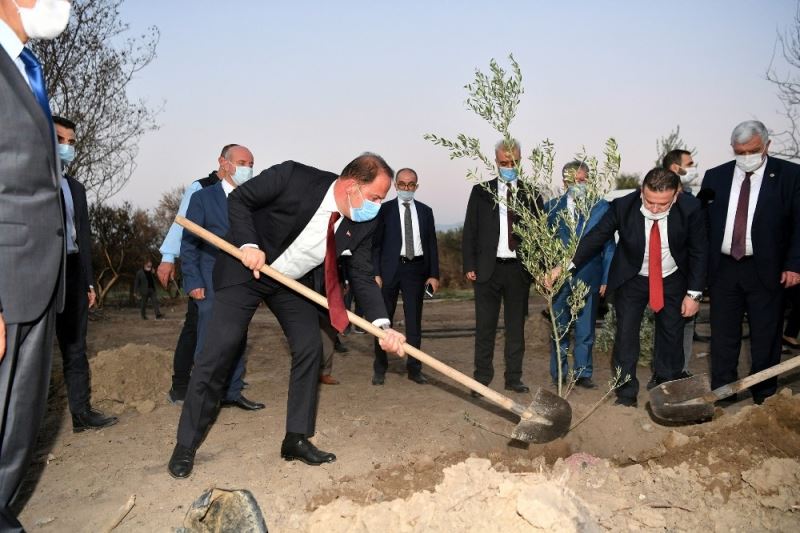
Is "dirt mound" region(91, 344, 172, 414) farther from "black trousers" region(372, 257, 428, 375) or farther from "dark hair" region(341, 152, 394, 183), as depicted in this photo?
"dark hair" region(341, 152, 394, 183)

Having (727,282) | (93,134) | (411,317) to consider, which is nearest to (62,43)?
(93,134)

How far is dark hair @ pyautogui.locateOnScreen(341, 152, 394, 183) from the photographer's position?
4188 mm

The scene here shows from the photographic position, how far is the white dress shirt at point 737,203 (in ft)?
18.6

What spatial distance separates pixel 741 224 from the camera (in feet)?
18.6

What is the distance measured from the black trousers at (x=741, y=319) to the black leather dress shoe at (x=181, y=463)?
4.67 metres

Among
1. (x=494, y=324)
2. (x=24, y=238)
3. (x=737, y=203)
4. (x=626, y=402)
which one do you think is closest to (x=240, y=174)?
(x=494, y=324)

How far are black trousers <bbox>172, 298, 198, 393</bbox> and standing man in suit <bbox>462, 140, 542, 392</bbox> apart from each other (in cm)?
277

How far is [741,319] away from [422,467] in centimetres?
Result: 345

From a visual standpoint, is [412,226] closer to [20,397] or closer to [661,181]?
[661,181]

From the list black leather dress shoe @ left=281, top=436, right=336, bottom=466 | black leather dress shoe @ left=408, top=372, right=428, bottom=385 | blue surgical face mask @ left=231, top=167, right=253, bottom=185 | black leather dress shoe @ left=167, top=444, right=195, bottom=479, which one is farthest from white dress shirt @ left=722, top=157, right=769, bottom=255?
black leather dress shoe @ left=167, top=444, right=195, bottom=479

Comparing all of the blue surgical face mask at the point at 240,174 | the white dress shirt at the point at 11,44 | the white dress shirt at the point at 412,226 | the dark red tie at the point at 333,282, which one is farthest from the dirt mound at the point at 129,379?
the white dress shirt at the point at 11,44

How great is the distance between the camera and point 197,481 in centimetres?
425

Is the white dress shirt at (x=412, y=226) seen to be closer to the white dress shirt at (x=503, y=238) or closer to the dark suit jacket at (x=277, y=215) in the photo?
the white dress shirt at (x=503, y=238)

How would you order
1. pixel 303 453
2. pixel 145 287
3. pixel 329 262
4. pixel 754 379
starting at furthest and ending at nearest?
pixel 145 287 → pixel 754 379 → pixel 303 453 → pixel 329 262
